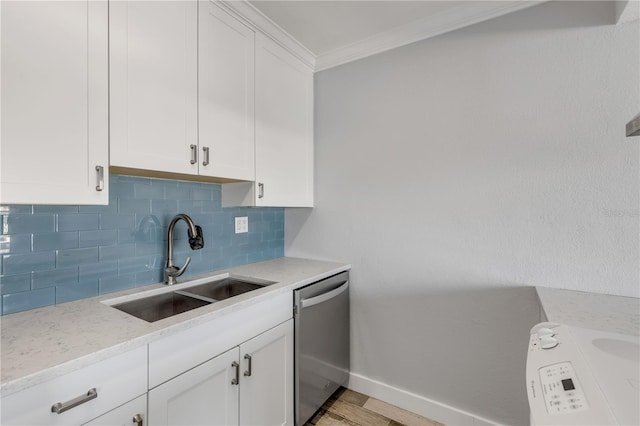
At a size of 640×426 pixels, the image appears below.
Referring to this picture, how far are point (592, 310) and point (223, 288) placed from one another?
5.96ft

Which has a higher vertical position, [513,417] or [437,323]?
[437,323]

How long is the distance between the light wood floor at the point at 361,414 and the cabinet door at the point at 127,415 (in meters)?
1.11

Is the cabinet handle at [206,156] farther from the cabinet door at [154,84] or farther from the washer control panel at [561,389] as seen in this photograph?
the washer control panel at [561,389]

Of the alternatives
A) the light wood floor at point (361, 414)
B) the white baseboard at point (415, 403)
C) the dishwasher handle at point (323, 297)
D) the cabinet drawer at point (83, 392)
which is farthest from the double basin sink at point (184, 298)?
the white baseboard at point (415, 403)

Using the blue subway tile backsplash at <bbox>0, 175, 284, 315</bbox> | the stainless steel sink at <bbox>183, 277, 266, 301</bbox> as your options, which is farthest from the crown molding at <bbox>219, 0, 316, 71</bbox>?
the stainless steel sink at <bbox>183, 277, 266, 301</bbox>

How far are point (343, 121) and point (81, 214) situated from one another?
5.37 ft

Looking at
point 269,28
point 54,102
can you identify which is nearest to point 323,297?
point 54,102

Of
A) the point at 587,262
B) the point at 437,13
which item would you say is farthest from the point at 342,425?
the point at 437,13

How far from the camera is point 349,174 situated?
2123mm

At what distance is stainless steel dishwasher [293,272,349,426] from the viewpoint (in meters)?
1.63

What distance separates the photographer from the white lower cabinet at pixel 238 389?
1068mm

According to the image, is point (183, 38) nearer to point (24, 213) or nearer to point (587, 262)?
point (24, 213)

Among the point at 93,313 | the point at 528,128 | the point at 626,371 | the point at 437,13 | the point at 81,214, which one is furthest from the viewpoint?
the point at 437,13

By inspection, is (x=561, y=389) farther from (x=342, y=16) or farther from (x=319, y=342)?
(x=342, y=16)
